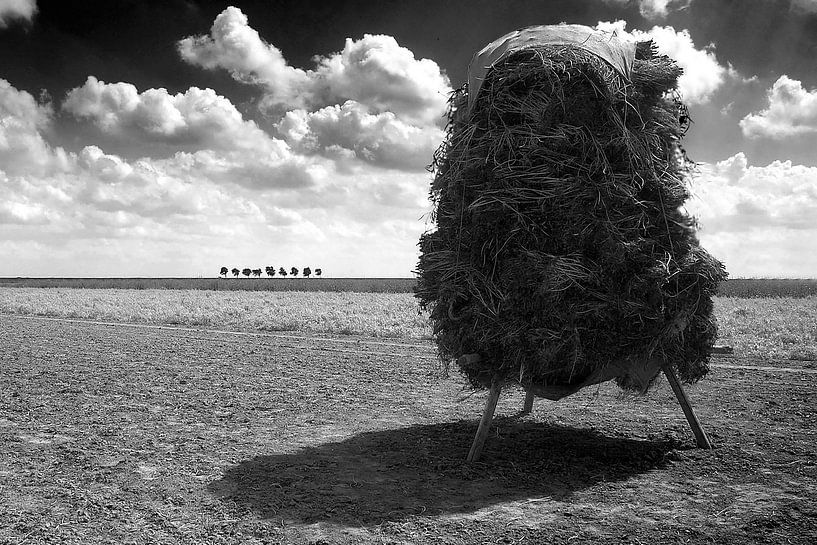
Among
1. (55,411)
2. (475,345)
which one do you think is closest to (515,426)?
(475,345)

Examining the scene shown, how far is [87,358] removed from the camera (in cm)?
1309

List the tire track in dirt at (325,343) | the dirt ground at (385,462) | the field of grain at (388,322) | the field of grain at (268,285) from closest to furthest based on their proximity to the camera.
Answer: the dirt ground at (385,462)
the tire track in dirt at (325,343)
the field of grain at (388,322)
the field of grain at (268,285)

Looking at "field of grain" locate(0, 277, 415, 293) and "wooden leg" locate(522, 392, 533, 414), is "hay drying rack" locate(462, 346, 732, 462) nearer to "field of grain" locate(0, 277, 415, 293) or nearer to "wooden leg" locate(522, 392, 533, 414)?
"wooden leg" locate(522, 392, 533, 414)

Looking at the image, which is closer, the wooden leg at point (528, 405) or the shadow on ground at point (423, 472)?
the shadow on ground at point (423, 472)

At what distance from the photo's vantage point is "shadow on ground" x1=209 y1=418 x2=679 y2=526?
492cm

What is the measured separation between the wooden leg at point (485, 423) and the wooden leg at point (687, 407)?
172cm

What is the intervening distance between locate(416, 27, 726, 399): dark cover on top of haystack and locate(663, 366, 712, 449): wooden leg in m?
0.25

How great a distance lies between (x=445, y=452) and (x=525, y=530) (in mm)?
2037

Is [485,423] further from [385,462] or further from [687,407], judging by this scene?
[687,407]

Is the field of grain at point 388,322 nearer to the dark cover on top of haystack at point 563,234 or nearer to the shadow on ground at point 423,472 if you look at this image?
the shadow on ground at point 423,472

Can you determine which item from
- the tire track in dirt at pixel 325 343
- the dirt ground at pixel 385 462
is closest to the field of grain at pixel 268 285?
the tire track in dirt at pixel 325 343

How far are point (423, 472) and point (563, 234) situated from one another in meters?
2.40

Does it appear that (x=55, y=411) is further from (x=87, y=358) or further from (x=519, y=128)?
(x=519, y=128)

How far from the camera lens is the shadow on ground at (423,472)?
492cm
